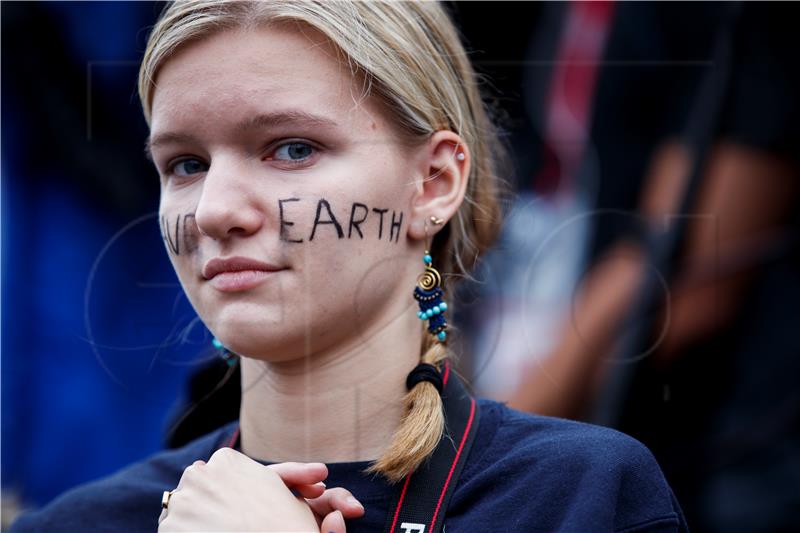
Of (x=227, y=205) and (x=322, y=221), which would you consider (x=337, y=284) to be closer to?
(x=322, y=221)

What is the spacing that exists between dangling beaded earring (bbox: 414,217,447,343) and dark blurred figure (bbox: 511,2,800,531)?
946mm

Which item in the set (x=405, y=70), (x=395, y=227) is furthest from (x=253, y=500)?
(x=405, y=70)

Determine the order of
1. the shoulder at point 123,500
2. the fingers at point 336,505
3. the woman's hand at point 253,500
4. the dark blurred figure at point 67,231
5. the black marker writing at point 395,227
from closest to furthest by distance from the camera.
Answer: the woman's hand at point 253,500, the fingers at point 336,505, the black marker writing at point 395,227, the shoulder at point 123,500, the dark blurred figure at point 67,231

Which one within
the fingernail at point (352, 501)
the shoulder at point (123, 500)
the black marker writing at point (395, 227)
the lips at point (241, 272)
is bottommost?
the shoulder at point (123, 500)

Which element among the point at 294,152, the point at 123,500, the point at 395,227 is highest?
the point at 294,152

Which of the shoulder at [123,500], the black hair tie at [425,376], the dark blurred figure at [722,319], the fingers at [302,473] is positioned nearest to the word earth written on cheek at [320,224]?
the black hair tie at [425,376]

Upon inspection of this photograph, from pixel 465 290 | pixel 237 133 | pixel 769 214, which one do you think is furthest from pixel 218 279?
pixel 769 214

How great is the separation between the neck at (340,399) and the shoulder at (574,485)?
181mm

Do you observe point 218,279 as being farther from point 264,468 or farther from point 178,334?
point 178,334

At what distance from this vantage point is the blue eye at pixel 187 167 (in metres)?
1.68

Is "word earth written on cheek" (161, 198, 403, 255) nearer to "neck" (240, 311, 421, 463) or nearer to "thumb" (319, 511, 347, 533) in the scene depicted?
"neck" (240, 311, 421, 463)

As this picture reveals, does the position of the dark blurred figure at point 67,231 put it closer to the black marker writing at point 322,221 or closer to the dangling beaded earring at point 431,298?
the dangling beaded earring at point 431,298

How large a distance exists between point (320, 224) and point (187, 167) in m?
0.30

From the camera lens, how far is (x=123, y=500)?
1.94 meters
